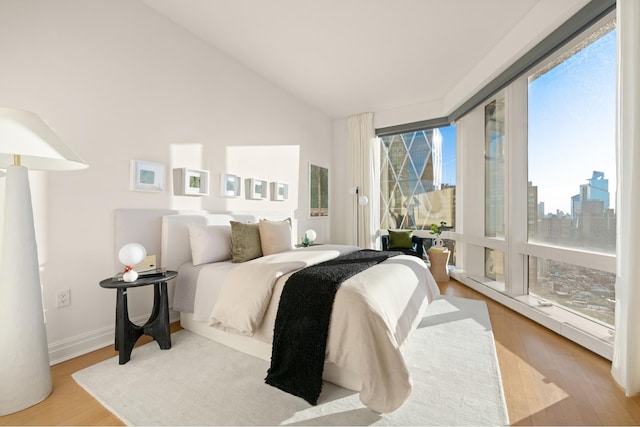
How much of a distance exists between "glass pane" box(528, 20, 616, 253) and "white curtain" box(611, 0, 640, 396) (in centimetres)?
60

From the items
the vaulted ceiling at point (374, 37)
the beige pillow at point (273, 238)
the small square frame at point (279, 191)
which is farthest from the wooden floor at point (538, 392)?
the vaulted ceiling at point (374, 37)

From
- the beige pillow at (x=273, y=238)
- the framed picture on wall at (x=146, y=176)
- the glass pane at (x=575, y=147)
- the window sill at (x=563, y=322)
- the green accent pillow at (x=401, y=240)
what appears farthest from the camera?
the green accent pillow at (x=401, y=240)

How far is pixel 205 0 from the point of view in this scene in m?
2.58

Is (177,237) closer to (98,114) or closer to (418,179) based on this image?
(98,114)

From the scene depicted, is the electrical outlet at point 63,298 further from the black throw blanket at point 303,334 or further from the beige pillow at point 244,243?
the black throw blanket at point 303,334

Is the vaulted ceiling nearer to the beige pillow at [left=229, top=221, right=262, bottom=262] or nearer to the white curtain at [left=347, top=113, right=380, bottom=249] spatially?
the white curtain at [left=347, top=113, right=380, bottom=249]

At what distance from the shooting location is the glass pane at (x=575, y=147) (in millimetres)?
2340

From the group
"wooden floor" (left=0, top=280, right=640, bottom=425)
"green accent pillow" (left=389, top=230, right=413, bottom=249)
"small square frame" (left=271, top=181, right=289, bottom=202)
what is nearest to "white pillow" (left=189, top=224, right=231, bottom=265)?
"wooden floor" (left=0, top=280, right=640, bottom=425)

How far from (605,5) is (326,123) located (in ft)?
13.3

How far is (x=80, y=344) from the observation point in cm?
221

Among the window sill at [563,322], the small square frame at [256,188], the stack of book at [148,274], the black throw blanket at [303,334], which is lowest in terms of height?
the window sill at [563,322]

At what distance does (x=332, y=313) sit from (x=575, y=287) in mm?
2444

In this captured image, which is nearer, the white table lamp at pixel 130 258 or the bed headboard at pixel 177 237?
the white table lamp at pixel 130 258

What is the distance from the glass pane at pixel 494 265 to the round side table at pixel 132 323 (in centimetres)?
372
